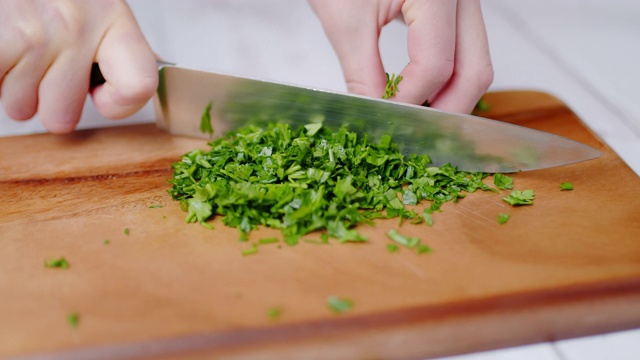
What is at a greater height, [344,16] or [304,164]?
[344,16]

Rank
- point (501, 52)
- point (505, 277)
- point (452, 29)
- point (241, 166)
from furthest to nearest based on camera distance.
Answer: point (501, 52)
point (452, 29)
point (241, 166)
point (505, 277)

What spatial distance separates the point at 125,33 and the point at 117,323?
964 mm

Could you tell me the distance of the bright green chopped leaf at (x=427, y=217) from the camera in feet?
5.34

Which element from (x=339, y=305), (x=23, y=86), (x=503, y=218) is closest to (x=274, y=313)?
(x=339, y=305)

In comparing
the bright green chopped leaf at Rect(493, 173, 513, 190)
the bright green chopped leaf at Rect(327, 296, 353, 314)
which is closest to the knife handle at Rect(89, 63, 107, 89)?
the bright green chopped leaf at Rect(327, 296, 353, 314)

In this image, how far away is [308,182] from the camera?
5.45 ft

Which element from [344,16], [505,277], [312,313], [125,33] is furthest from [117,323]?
[344,16]

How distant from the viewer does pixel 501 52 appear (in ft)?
9.84

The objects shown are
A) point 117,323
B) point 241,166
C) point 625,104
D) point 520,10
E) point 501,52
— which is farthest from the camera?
point 520,10

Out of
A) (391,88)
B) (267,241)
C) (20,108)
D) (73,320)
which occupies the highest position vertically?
(391,88)

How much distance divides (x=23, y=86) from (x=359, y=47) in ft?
3.31

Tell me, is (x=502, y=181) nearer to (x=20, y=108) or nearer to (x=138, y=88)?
(x=138, y=88)

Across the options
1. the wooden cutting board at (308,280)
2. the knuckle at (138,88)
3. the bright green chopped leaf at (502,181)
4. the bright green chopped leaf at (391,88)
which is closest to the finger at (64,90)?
the knuckle at (138,88)

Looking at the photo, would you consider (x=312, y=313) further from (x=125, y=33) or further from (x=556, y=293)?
(x=125, y=33)
